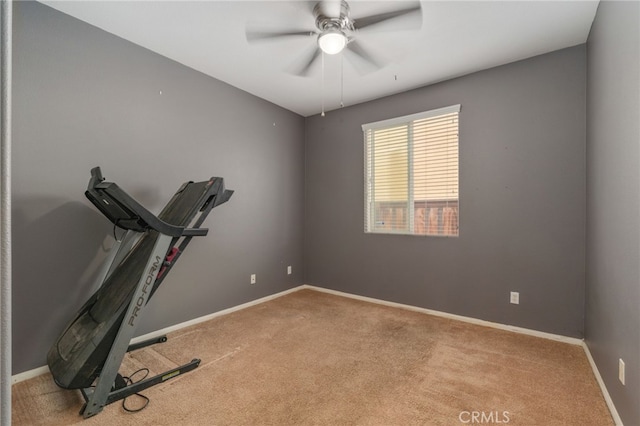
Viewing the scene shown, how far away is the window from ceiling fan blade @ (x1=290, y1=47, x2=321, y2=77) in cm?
124

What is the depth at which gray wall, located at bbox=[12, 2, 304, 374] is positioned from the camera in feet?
7.04

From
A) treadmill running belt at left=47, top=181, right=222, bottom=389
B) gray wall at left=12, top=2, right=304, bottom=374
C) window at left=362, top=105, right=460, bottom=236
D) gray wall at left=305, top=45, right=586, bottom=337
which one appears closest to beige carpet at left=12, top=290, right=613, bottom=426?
treadmill running belt at left=47, top=181, right=222, bottom=389

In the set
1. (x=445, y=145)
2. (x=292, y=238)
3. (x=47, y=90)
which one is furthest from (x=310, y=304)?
(x=47, y=90)

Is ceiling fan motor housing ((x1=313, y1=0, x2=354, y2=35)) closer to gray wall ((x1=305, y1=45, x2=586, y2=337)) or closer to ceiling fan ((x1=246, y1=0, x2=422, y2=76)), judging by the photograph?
ceiling fan ((x1=246, y1=0, x2=422, y2=76))

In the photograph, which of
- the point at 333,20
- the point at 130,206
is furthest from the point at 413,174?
the point at 130,206

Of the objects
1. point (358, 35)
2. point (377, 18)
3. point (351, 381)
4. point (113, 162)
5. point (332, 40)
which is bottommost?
point (351, 381)

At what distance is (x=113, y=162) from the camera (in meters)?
2.57

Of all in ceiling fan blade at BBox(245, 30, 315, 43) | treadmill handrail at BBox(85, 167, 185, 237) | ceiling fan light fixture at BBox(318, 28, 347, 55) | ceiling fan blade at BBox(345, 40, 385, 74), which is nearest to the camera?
treadmill handrail at BBox(85, 167, 185, 237)

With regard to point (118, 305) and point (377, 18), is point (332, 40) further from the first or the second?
point (118, 305)

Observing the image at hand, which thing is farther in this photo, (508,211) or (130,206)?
(508,211)

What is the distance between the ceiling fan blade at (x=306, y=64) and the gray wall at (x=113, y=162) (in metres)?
0.88

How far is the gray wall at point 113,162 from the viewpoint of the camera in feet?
7.04

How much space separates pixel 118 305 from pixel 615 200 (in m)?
3.12

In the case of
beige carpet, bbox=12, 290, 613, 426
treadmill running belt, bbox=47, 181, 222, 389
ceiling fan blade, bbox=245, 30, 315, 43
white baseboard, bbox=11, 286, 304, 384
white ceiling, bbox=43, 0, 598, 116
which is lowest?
beige carpet, bbox=12, 290, 613, 426
